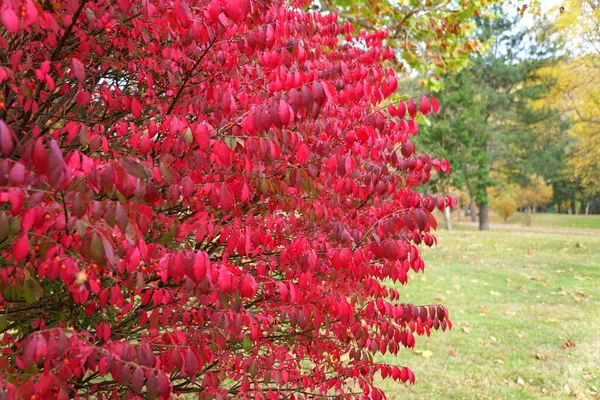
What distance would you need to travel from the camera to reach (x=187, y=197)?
206 centimetres

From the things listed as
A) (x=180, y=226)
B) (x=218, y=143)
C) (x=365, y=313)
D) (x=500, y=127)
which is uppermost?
(x=500, y=127)

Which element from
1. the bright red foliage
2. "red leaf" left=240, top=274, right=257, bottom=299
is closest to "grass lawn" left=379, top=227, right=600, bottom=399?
the bright red foliage

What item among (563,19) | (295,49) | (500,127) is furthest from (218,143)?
(500,127)

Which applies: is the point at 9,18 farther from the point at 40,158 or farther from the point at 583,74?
the point at 583,74

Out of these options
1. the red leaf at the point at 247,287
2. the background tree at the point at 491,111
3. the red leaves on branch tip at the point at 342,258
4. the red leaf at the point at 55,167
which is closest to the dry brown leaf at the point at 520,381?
the red leaves on branch tip at the point at 342,258

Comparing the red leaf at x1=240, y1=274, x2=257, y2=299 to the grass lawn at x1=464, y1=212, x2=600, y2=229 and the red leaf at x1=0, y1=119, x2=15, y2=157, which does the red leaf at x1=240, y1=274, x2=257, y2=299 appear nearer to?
the red leaf at x1=0, y1=119, x2=15, y2=157

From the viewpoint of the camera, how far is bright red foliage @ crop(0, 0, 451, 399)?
5.44ft

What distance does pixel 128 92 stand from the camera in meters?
3.15

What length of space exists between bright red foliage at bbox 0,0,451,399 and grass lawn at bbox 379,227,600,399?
2171 mm

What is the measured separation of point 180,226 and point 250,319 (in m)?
0.60

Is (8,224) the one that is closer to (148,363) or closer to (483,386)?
(148,363)

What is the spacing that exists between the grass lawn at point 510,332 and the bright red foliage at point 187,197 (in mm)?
2171

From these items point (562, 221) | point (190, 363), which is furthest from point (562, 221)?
point (190, 363)

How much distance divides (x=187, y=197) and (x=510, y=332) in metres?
5.89
